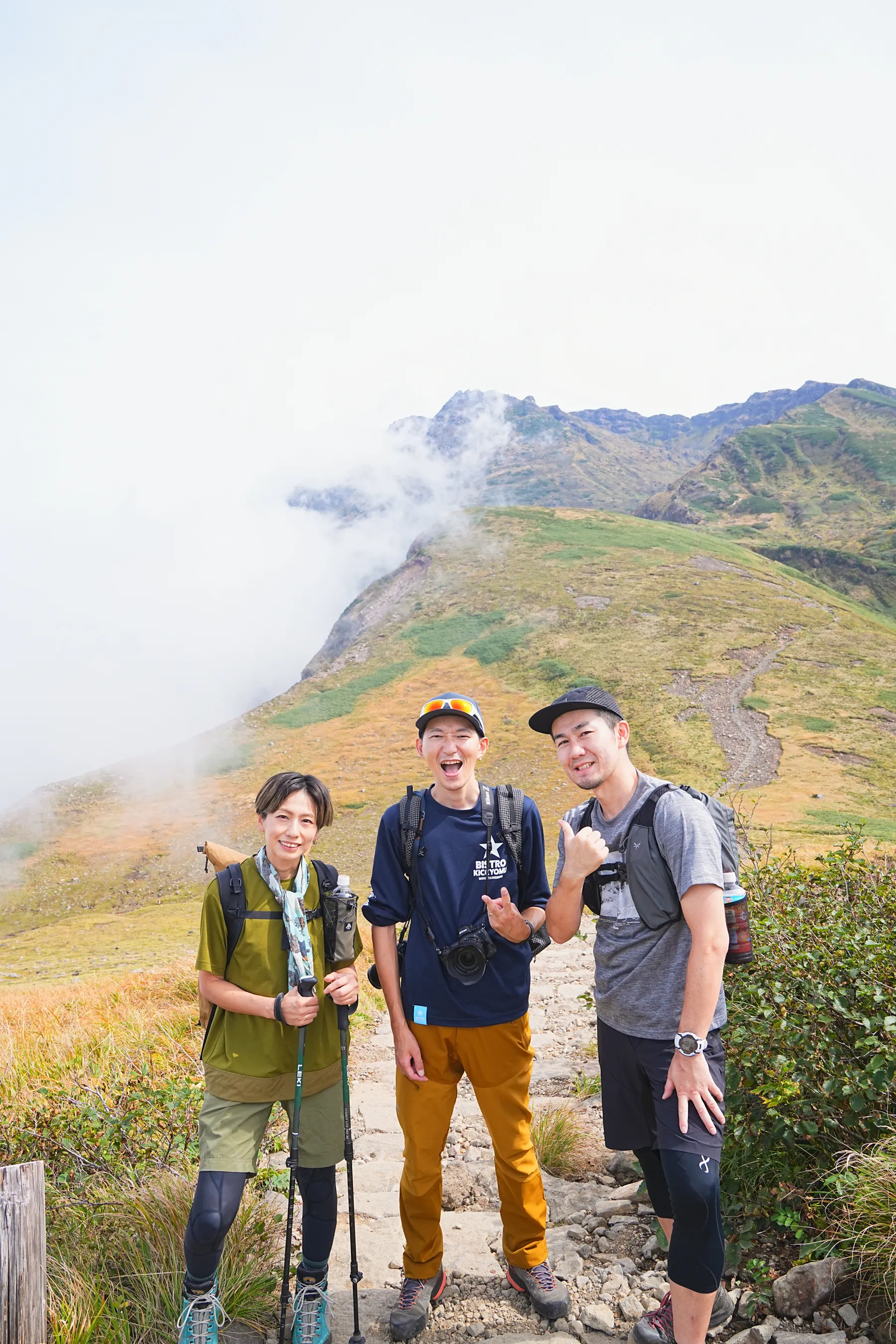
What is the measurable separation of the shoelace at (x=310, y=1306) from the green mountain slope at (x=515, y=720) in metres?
13.6

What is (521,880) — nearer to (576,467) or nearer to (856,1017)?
(856,1017)

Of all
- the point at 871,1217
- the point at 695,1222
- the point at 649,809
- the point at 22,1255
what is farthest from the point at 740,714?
the point at 22,1255

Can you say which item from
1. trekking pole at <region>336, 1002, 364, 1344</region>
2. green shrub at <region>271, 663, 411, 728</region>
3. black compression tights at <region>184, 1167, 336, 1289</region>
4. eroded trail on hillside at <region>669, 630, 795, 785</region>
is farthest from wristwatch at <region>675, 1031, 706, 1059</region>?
green shrub at <region>271, 663, 411, 728</region>

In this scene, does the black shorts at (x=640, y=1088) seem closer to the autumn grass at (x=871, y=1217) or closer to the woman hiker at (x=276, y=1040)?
the autumn grass at (x=871, y=1217)

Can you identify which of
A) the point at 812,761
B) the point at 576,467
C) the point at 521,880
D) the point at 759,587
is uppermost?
the point at 576,467

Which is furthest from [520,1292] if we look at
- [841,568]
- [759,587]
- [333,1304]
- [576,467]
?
[576,467]

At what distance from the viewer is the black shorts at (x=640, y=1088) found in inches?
112

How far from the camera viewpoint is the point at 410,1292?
3504 mm

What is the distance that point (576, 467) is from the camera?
189875 mm

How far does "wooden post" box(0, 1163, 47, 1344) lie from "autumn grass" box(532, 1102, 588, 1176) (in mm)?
2897

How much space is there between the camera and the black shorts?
286 cm

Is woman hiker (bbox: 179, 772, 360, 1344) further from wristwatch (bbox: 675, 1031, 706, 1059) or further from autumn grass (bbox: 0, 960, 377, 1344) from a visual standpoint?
wristwatch (bbox: 675, 1031, 706, 1059)

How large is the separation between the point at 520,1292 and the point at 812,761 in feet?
110

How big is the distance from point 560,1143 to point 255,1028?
2.62 m
